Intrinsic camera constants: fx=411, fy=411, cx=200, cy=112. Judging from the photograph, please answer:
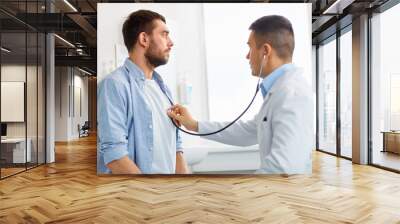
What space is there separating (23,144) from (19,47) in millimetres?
1750

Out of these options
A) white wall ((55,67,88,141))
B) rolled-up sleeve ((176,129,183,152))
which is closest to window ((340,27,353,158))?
rolled-up sleeve ((176,129,183,152))

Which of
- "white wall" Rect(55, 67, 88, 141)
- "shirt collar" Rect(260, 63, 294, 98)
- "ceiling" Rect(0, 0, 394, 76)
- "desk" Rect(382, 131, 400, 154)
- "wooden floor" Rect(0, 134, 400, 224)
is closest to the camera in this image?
"wooden floor" Rect(0, 134, 400, 224)

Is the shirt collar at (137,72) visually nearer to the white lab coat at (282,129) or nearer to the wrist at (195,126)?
the wrist at (195,126)

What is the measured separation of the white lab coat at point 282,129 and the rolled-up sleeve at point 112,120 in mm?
1185

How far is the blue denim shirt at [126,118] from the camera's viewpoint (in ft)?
19.9

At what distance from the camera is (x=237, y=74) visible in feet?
20.8

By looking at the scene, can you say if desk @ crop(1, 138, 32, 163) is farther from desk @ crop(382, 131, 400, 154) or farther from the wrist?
desk @ crop(382, 131, 400, 154)

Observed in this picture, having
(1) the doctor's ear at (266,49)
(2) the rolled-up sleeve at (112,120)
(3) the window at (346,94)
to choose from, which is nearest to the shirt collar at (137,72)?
(2) the rolled-up sleeve at (112,120)

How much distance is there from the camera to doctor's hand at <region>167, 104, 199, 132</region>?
623 centimetres

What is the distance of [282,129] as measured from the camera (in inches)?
237

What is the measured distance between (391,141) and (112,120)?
5.05 meters

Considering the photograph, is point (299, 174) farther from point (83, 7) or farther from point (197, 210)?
point (83, 7)

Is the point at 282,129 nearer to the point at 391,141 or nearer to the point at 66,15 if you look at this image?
the point at 391,141

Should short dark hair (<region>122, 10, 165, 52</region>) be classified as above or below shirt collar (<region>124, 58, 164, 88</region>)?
above
